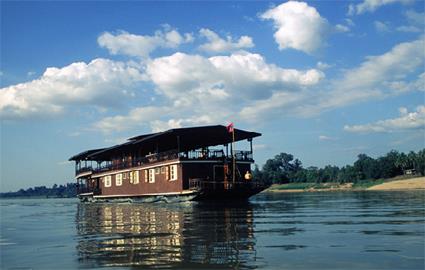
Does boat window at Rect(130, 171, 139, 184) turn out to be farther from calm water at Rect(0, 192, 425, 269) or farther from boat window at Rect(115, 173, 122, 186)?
calm water at Rect(0, 192, 425, 269)

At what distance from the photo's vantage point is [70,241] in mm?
13250

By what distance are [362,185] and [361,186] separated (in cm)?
100

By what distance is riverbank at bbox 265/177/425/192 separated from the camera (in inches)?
3092

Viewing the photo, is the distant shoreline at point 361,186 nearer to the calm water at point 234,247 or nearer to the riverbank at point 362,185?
the riverbank at point 362,185

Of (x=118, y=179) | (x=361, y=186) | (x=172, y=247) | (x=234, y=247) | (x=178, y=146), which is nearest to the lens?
(x=234, y=247)

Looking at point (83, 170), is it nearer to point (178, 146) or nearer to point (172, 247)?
point (178, 146)

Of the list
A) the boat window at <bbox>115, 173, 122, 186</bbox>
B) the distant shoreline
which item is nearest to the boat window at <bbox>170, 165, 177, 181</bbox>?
the boat window at <bbox>115, 173, 122, 186</bbox>

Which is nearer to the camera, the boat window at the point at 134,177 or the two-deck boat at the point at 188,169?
the two-deck boat at the point at 188,169

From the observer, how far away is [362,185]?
94.1m

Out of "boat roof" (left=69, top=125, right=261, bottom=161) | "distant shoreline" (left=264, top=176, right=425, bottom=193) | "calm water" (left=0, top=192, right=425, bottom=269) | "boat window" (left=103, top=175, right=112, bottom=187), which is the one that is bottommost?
"distant shoreline" (left=264, top=176, right=425, bottom=193)

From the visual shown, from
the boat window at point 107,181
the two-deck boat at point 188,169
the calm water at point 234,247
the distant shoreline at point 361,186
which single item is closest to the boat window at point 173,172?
the two-deck boat at point 188,169

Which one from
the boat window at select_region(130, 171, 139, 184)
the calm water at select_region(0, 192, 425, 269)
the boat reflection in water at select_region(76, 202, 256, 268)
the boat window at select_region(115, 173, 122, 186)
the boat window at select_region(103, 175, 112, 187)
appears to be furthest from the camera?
the boat window at select_region(103, 175, 112, 187)

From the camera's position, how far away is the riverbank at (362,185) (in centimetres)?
7854

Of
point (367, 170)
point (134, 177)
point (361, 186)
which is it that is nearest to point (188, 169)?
point (134, 177)
